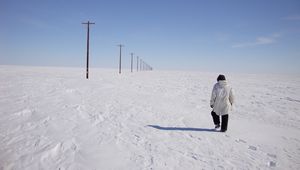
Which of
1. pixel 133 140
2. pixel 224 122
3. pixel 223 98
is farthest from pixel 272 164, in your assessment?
pixel 133 140

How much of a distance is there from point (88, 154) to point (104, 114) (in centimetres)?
305

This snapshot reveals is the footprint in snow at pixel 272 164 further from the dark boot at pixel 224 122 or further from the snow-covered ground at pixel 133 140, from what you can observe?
the dark boot at pixel 224 122

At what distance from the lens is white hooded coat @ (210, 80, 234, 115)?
5340mm

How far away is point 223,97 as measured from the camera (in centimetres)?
536

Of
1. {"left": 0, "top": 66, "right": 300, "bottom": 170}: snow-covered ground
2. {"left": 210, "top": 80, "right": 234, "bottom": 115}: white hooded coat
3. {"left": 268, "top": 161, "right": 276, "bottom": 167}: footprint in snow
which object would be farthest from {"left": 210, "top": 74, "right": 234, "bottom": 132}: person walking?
{"left": 268, "top": 161, "right": 276, "bottom": 167}: footprint in snow

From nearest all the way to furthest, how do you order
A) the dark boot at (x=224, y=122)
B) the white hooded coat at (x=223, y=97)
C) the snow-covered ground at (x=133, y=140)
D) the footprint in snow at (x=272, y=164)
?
the snow-covered ground at (x=133, y=140), the footprint in snow at (x=272, y=164), the white hooded coat at (x=223, y=97), the dark boot at (x=224, y=122)

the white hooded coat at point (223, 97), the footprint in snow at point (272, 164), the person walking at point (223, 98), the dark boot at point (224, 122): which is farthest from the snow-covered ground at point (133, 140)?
the white hooded coat at point (223, 97)

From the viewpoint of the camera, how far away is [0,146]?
12.5 feet

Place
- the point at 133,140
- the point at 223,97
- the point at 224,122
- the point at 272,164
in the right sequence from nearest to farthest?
the point at 272,164
the point at 133,140
the point at 223,97
the point at 224,122

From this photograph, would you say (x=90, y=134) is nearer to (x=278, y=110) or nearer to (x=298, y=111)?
(x=278, y=110)

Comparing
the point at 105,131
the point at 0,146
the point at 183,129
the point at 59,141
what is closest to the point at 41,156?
the point at 59,141

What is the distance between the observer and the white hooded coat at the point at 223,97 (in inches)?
210

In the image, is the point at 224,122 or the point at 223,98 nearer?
the point at 223,98

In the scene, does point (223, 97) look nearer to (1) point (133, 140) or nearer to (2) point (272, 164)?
(2) point (272, 164)
